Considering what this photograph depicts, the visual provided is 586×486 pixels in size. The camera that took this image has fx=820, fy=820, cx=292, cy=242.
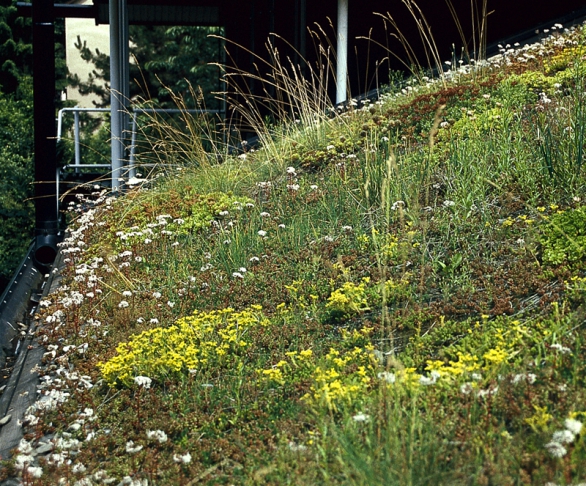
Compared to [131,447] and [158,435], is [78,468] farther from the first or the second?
[158,435]

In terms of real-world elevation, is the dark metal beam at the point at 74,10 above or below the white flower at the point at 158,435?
above

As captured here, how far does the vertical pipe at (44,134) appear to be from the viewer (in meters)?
9.39

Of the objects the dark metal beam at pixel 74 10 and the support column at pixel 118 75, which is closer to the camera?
the support column at pixel 118 75

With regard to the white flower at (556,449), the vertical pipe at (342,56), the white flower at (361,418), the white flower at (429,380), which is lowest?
the white flower at (361,418)

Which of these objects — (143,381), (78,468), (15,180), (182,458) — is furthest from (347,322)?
(15,180)

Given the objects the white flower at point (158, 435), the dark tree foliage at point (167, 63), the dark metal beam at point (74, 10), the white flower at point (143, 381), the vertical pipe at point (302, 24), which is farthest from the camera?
the dark tree foliage at point (167, 63)

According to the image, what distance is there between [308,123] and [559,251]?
4.64 m

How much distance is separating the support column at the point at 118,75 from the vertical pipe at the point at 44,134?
717 mm

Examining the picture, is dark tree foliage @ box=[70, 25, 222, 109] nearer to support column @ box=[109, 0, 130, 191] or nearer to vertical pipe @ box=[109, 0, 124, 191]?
support column @ box=[109, 0, 130, 191]

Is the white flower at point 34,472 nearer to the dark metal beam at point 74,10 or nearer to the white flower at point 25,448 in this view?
the white flower at point 25,448

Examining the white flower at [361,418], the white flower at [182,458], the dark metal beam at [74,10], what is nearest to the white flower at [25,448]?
the white flower at [182,458]

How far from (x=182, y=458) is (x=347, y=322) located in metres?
1.55

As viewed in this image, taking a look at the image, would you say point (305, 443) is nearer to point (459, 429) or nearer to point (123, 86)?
point (459, 429)

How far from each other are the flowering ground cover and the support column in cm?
228
